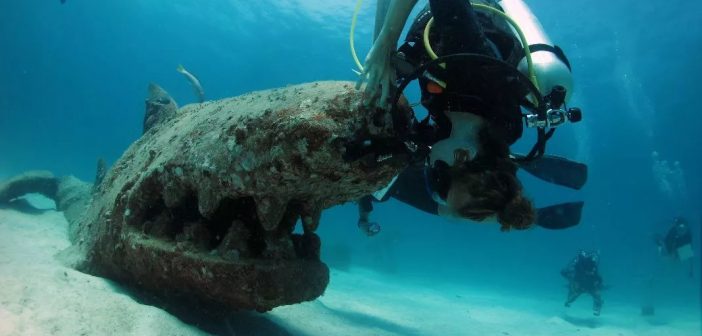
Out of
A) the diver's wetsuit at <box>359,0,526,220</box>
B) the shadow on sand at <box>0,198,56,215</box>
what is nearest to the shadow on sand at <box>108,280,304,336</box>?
the diver's wetsuit at <box>359,0,526,220</box>

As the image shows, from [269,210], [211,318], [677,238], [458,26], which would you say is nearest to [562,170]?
[458,26]

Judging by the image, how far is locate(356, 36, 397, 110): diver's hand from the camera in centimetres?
269

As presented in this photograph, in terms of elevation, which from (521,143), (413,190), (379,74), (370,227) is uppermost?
(521,143)

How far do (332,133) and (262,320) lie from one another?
8.39 ft

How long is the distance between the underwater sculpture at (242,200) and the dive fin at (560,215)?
5.06ft

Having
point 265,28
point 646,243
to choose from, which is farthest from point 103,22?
point 646,243

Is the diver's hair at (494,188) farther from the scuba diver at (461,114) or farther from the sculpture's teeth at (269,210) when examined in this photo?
the sculpture's teeth at (269,210)

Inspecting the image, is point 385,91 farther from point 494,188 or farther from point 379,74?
point 494,188

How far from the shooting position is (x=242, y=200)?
11.8ft

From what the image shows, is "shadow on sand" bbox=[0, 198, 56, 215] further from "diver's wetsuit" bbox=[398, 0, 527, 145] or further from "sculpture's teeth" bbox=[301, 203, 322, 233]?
"diver's wetsuit" bbox=[398, 0, 527, 145]

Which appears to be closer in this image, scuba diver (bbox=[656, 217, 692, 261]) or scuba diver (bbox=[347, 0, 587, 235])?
scuba diver (bbox=[347, 0, 587, 235])

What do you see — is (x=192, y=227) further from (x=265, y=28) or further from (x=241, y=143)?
(x=265, y=28)

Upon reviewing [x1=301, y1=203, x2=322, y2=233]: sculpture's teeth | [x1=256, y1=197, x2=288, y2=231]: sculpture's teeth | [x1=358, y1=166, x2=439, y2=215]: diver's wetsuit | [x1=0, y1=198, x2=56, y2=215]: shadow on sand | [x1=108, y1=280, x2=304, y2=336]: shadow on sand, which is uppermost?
[x1=358, y1=166, x2=439, y2=215]: diver's wetsuit

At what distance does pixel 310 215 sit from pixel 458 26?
76.7 inches
